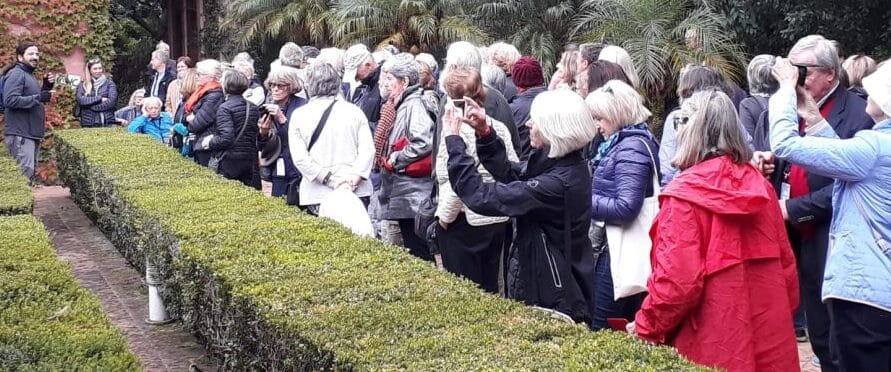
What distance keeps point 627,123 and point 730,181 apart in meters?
1.37

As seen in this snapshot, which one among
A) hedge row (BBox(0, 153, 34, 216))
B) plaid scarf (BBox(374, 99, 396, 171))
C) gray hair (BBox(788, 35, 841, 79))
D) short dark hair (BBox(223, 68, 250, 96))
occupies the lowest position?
hedge row (BBox(0, 153, 34, 216))

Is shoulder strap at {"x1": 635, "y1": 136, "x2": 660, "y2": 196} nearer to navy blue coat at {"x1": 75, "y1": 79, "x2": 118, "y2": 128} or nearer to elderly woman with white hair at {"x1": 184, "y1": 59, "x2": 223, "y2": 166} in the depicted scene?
elderly woman with white hair at {"x1": 184, "y1": 59, "x2": 223, "y2": 166}

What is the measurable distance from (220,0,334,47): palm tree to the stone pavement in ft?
35.7

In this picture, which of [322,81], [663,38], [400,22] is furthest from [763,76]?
[400,22]

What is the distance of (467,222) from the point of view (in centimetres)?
595

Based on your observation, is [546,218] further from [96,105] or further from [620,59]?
[96,105]

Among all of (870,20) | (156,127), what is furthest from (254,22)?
(870,20)

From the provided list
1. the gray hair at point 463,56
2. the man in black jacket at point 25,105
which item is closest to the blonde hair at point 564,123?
the gray hair at point 463,56

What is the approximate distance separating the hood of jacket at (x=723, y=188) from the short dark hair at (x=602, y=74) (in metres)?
2.26

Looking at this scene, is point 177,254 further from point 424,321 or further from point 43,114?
point 43,114

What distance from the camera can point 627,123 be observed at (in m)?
5.45

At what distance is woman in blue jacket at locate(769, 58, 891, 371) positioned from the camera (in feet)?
13.5

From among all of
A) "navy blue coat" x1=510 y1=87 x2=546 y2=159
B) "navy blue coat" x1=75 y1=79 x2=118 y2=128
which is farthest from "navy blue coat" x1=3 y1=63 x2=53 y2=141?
"navy blue coat" x1=510 y1=87 x2=546 y2=159

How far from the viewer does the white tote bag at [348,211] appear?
7.22 m
